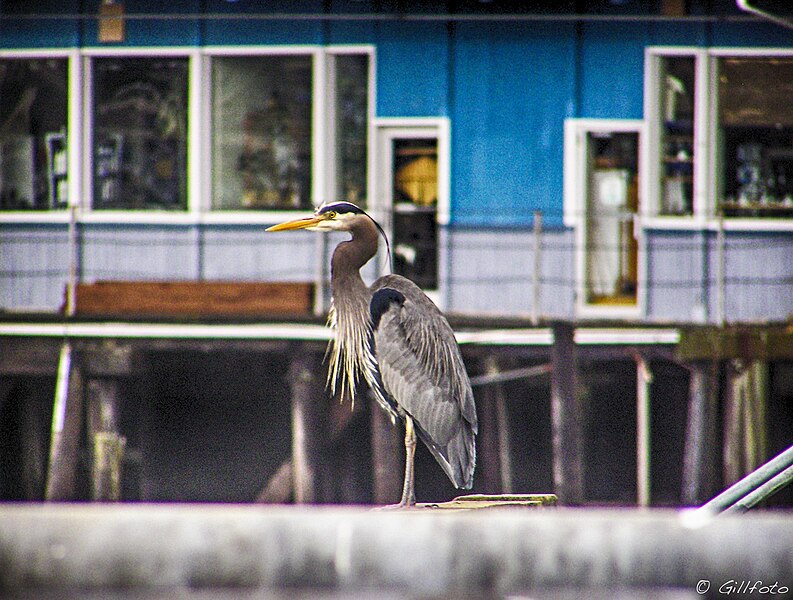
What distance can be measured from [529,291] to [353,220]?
21.5ft

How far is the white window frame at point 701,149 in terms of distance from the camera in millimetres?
12398

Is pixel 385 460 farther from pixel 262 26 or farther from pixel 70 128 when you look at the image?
pixel 70 128

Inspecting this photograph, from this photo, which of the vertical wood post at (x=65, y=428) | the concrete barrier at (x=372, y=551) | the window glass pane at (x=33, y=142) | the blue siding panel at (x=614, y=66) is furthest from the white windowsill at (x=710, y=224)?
the concrete barrier at (x=372, y=551)

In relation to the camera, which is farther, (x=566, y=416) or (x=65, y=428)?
(x=65, y=428)

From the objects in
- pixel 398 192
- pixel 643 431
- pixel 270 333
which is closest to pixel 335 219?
pixel 270 333

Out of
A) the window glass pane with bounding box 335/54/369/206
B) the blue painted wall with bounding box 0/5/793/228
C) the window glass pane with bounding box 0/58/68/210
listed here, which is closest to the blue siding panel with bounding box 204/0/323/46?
the blue painted wall with bounding box 0/5/793/228

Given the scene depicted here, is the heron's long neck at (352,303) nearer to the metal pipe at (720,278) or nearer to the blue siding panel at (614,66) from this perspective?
the metal pipe at (720,278)

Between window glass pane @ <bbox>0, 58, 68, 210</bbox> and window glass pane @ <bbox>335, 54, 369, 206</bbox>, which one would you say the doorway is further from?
window glass pane @ <bbox>0, 58, 68, 210</bbox>

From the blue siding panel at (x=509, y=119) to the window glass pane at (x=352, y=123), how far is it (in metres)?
0.94

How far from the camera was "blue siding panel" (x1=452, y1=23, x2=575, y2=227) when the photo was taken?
12531 mm

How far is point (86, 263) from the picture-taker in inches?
510

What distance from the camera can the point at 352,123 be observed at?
1283 centimetres

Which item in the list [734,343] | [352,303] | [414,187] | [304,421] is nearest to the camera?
[352,303]

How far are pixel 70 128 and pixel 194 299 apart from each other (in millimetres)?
2417
